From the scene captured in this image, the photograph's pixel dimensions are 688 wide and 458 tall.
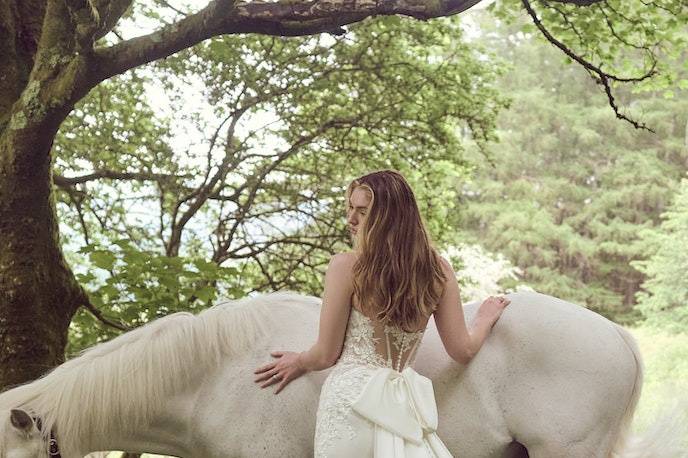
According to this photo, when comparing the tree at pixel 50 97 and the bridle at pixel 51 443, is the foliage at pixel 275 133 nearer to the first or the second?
the tree at pixel 50 97

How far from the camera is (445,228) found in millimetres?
5457

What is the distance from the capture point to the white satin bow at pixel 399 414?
2.02m

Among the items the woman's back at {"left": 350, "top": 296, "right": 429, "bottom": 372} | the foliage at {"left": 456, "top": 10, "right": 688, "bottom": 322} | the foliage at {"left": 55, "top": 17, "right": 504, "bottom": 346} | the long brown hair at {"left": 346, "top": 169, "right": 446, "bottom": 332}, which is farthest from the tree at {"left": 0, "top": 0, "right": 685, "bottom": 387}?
the foliage at {"left": 456, "top": 10, "right": 688, "bottom": 322}

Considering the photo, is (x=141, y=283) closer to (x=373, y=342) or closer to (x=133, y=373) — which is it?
(x=133, y=373)

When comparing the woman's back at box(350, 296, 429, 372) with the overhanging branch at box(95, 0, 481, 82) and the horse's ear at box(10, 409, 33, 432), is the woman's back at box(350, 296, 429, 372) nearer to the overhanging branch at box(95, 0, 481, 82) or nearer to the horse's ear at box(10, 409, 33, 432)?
the horse's ear at box(10, 409, 33, 432)

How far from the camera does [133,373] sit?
239 cm

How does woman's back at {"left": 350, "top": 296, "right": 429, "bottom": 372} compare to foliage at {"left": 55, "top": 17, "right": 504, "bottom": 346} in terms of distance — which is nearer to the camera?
woman's back at {"left": 350, "top": 296, "right": 429, "bottom": 372}

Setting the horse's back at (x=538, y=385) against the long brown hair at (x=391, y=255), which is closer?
the long brown hair at (x=391, y=255)

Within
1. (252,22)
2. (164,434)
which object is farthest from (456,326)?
(252,22)

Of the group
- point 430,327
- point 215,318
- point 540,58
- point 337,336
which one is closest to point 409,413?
point 337,336

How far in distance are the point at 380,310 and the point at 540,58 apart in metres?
17.2

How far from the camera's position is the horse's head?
2.18 metres

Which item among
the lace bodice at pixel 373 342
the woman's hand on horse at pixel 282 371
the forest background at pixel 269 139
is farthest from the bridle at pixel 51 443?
the forest background at pixel 269 139

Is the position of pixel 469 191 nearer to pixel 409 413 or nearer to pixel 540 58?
pixel 540 58
